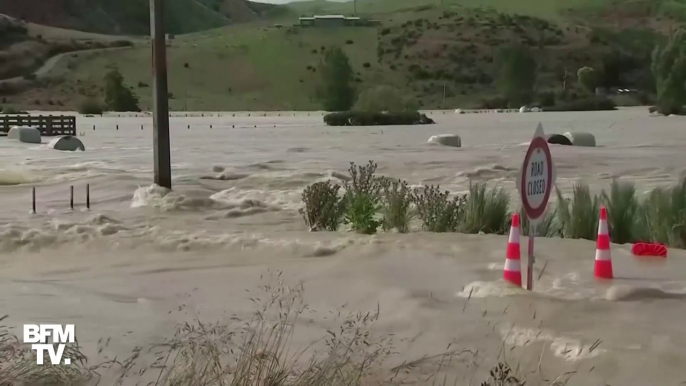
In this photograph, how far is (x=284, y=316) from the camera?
7.57 m

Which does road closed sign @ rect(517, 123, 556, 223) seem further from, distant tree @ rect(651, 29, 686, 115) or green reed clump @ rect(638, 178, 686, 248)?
distant tree @ rect(651, 29, 686, 115)

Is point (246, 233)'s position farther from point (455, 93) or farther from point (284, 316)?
point (455, 93)

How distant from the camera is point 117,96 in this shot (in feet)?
299

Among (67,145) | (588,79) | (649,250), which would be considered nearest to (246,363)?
(649,250)

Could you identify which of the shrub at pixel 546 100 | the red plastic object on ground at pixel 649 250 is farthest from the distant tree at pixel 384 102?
the red plastic object on ground at pixel 649 250

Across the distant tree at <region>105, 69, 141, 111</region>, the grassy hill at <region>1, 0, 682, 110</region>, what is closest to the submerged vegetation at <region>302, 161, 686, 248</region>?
the distant tree at <region>105, 69, 141, 111</region>

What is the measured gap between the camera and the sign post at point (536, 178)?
6.98 meters

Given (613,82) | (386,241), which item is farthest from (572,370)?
(613,82)

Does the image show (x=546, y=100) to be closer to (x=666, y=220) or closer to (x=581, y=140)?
(x=581, y=140)

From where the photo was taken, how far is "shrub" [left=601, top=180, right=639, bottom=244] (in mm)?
11727

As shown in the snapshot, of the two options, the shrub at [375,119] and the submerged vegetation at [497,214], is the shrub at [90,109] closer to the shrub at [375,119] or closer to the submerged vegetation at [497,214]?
the shrub at [375,119]

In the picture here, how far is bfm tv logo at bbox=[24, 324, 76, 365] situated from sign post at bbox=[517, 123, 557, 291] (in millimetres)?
3355

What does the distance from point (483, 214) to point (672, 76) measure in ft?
213

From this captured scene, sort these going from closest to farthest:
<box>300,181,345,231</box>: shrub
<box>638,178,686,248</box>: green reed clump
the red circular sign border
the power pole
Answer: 1. the red circular sign border
2. <box>638,178,686,248</box>: green reed clump
3. <box>300,181,345,231</box>: shrub
4. the power pole
